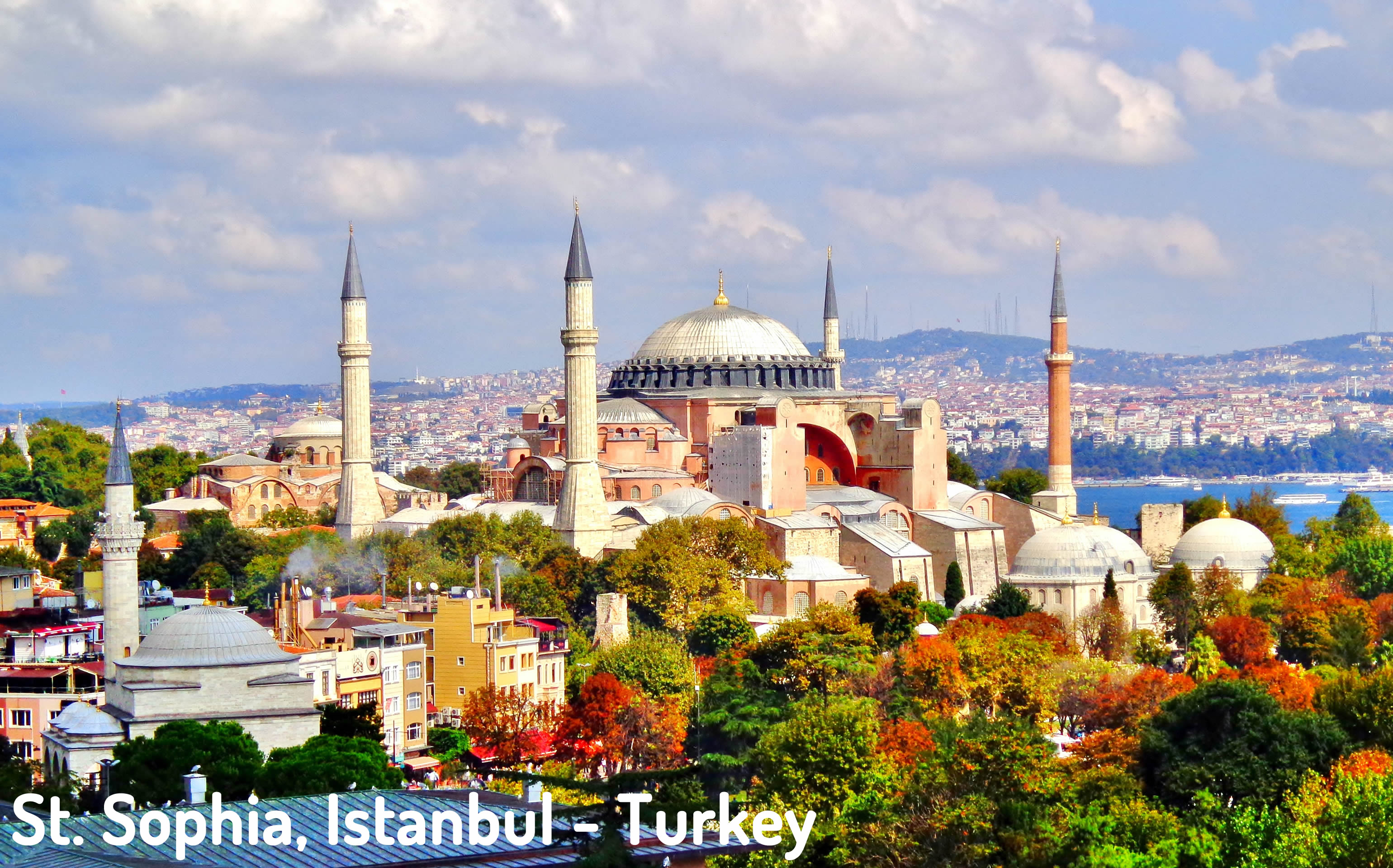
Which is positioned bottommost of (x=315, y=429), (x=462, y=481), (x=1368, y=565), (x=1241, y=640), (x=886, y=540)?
(x=1241, y=640)

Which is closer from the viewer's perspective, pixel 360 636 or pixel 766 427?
pixel 360 636

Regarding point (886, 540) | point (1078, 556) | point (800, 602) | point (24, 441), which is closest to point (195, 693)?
point (800, 602)

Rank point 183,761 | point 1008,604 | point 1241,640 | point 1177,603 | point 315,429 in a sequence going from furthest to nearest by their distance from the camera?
point 315,429 → point 1177,603 → point 1008,604 → point 1241,640 → point 183,761

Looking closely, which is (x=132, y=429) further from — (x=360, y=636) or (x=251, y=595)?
(x=360, y=636)

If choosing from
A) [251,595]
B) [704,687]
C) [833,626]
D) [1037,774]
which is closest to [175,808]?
[1037,774]

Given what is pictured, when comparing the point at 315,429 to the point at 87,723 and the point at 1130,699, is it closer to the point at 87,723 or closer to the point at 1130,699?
the point at 87,723

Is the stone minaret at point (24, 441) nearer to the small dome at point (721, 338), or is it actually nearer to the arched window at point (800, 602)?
the small dome at point (721, 338)
